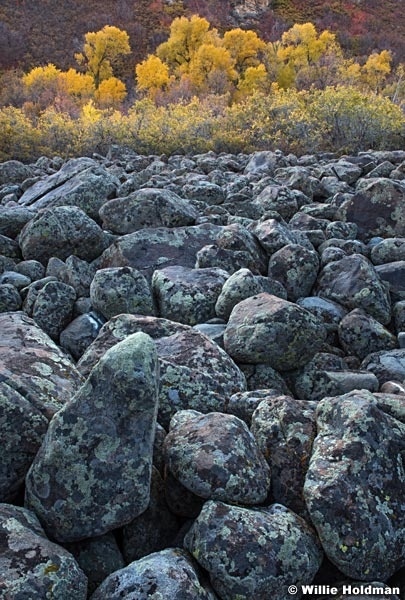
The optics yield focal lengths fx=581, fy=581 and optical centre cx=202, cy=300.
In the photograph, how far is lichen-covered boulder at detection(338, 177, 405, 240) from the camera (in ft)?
22.9

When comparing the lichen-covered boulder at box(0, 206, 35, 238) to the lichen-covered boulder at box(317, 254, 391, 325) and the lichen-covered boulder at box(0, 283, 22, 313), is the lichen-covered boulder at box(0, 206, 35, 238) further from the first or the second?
the lichen-covered boulder at box(317, 254, 391, 325)

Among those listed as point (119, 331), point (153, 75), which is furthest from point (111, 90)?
point (119, 331)

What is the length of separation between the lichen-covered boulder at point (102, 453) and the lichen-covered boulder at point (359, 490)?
2.70 feet

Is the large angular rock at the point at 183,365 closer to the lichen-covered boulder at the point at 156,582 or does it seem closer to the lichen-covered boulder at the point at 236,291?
the lichen-covered boulder at the point at 236,291

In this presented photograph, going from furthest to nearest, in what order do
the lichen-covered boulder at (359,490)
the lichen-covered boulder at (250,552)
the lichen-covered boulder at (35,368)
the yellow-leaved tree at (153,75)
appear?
1. the yellow-leaved tree at (153,75)
2. the lichen-covered boulder at (35,368)
3. the lichen-covered boulder at (359,490)
4. the lichen-covered boulder at (250,552)

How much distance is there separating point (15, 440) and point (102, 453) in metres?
0.45

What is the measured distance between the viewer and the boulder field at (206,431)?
8.02ft

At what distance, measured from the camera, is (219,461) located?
2664 millimetres

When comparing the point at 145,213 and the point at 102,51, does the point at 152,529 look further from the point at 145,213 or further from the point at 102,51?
the point at 102,51

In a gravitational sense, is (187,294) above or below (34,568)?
below

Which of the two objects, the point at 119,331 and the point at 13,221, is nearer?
the point at 119,331

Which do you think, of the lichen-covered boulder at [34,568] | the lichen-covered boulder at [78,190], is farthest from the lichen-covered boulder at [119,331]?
the lichen-covered boulder at [78,190]

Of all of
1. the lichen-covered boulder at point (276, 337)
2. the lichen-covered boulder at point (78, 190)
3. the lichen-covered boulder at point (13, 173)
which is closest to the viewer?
the lichen-covered boulder at point (276, 337)

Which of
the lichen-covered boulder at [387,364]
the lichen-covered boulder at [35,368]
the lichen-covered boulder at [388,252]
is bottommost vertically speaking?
the lichen-covered boulder at [387,364]
